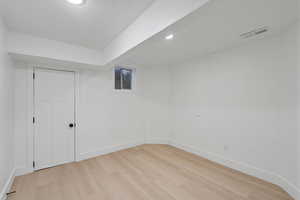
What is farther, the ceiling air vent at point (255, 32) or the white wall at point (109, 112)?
the white wall at point (109, 112)

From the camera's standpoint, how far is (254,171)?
2.45 m

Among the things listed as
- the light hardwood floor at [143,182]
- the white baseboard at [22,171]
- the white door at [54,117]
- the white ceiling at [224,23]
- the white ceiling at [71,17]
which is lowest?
the light hardwood floor at [143,182]

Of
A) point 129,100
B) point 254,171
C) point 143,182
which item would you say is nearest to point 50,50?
point 129,100

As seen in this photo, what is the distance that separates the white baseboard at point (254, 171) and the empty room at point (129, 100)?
0.06ft

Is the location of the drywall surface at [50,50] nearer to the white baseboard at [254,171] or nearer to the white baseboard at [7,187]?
the white baseboard at [7,187]

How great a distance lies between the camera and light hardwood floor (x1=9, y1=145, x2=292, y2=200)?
1984mm

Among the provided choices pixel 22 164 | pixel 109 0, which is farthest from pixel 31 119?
pixel 109 0

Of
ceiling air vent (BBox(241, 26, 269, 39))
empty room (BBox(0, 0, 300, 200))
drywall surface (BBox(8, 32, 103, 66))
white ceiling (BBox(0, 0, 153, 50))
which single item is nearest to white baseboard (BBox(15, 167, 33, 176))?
empty room (BBox(0, 0, 300, 200))

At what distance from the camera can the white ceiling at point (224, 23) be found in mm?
1448

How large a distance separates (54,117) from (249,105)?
404 cm

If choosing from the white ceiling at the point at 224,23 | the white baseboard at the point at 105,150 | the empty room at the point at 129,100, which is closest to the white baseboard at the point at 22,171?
the empty room at the point at 129,100

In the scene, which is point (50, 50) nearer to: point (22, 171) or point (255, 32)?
point (22, 171)

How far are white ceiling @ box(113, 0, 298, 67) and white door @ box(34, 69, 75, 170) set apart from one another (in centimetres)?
197

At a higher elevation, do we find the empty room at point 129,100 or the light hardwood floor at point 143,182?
the empty room at point 129,100
